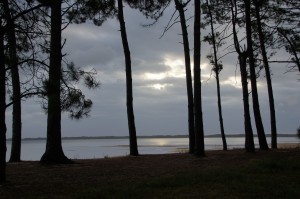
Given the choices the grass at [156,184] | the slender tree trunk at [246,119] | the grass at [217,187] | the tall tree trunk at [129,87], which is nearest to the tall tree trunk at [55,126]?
the grass at [156,184]

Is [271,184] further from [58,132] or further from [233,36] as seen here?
[233,36]

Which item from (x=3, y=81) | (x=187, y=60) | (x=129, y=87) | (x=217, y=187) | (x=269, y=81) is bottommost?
(x=217, y=187)

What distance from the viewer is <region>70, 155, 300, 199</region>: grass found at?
8.43 meters

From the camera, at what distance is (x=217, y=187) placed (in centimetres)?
942

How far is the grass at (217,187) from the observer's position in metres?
8.43

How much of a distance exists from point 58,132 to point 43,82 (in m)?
6.50

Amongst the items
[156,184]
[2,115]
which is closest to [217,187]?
[156,184]

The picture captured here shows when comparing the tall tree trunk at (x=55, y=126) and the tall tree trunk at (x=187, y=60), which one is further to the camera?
the tall tree trunk at (x=187, y=60)

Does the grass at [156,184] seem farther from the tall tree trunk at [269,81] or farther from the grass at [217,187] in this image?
the tall tree trunk at [269,81]

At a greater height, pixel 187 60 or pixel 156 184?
pixel 187 60

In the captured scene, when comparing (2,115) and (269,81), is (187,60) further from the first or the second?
(2,115)

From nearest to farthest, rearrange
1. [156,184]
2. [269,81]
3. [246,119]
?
1. [156,184]
2. [246,119]
3. [269,81]

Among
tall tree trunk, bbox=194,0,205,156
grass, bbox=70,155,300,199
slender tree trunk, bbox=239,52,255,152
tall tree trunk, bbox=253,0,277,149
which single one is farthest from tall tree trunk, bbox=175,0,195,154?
grass, bbox=70,155,300,199

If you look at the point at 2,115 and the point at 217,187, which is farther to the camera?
the point at 2,115
